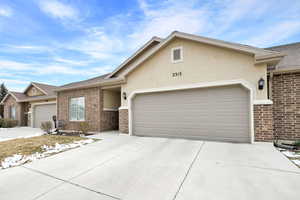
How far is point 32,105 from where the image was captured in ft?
48.1

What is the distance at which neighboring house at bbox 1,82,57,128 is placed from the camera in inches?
532

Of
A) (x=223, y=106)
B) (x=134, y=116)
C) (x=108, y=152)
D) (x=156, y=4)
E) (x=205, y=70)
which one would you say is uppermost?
(x=156, y=4)

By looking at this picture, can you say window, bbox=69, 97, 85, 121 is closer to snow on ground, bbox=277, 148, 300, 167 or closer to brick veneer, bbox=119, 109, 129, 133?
brick veneer, bbox=119, 109, 129, 133

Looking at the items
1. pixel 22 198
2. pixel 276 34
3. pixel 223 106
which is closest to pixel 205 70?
pixel 223 106

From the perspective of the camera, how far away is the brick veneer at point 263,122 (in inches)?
215

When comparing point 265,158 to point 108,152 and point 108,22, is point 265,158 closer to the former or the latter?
point 108,152

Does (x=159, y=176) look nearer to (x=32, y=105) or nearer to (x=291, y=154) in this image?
(x=291, y=154)

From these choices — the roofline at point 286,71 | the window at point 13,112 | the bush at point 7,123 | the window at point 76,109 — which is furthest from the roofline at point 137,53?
the window at point 13,112

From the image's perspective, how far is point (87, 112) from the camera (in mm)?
9828

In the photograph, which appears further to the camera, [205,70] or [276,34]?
[276,34]

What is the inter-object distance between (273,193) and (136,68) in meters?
7.08

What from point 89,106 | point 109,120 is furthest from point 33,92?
point 109,120

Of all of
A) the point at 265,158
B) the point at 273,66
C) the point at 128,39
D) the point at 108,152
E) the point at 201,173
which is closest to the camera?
the point at 201,173

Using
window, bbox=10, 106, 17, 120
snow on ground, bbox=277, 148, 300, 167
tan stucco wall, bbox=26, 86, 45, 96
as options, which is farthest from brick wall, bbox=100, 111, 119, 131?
window, bbox=10, 106, 17, 120
